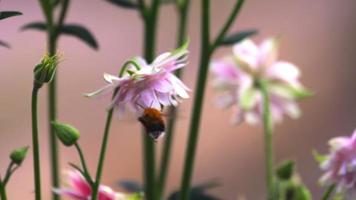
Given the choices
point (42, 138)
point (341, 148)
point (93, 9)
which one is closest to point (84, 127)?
point (42, 138)

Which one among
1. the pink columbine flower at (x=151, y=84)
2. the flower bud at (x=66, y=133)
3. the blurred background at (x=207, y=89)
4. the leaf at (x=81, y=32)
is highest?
the blurred background at (x=207, y=89)

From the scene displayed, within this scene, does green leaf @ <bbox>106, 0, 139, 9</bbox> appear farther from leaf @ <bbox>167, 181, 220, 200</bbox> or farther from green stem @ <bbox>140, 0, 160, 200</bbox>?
leaf @ <bbox>167, 181, 220, 200</bbox>

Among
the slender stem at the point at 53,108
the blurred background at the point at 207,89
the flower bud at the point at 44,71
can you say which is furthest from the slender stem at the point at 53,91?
the blurred background at the point at 207,89

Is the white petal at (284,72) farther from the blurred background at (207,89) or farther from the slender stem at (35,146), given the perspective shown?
the blurred background at (207,89)

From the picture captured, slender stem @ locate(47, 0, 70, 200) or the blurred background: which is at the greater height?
the blurred background

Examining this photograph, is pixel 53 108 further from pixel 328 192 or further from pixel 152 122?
pixel 328 192

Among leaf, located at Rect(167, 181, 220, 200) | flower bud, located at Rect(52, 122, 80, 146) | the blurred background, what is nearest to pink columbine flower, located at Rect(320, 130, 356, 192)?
leaf, located at Rect(167, 181, 220, 200)
